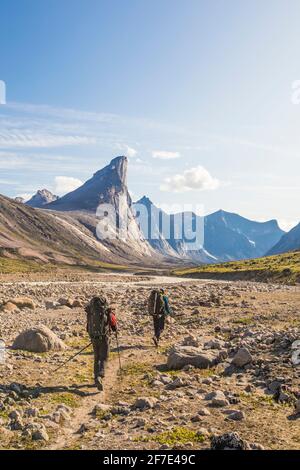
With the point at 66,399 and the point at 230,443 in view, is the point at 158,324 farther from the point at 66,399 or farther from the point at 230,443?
the point at 230,443

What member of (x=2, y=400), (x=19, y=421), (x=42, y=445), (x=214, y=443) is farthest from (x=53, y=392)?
(x=214, y=443)

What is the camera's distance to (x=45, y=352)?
62.1 feet

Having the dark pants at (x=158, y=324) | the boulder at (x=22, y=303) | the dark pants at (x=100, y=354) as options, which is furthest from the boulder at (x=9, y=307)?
the dark pants at (x=100, y=354)

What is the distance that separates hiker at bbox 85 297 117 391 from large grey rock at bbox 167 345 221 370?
2707 mm

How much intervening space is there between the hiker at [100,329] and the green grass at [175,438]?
5.48 m

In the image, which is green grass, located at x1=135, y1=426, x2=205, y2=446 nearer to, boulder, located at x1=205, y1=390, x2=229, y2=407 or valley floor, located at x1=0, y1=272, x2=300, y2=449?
valley floor, located at x1=0, y1=272, x2=300, y2=449

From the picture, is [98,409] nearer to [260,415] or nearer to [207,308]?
[260,415]

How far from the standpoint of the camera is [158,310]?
881 inches

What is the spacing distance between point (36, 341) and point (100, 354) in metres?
4.59

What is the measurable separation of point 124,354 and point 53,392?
6.42 metres

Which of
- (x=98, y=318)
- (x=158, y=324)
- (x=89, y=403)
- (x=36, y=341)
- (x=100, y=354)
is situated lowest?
(x=89, y=403)

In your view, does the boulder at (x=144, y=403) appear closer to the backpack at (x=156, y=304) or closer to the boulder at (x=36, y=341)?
the boulder at (x=36, y=341)

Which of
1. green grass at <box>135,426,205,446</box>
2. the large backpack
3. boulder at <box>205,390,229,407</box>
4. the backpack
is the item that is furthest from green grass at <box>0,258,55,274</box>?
green grass at <box>135,426,205,446</box>

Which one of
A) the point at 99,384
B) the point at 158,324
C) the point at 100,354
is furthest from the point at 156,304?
the point at 99,384
